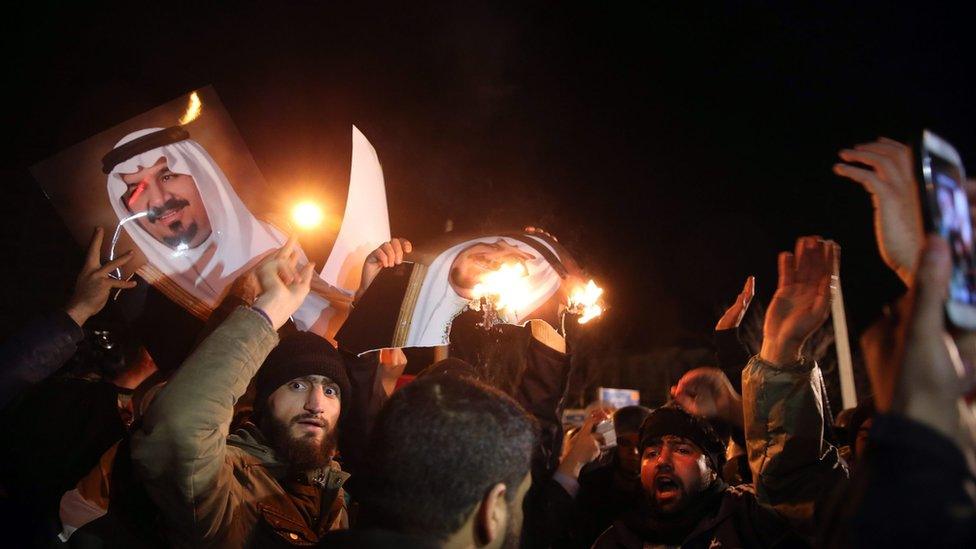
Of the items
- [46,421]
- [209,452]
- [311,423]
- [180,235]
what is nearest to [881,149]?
[209,452]

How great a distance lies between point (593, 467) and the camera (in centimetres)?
430

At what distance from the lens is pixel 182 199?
12.8 ft

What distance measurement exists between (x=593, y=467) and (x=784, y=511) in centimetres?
175

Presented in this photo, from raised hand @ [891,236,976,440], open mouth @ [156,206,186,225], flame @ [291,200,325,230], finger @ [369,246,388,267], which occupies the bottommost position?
raised hand @ [891,236,976,440]

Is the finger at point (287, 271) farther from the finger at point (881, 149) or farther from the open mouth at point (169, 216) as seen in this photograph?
the finger at point (881, 149)

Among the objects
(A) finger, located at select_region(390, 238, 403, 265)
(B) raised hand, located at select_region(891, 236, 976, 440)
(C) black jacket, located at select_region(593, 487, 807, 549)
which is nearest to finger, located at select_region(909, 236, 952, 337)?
(B) raised hand, located at select_region(891, 236, 976, 440)

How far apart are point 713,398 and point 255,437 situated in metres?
3.04

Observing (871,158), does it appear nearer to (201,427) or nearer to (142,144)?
(201,427)

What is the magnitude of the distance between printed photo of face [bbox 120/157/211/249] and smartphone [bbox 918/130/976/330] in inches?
153

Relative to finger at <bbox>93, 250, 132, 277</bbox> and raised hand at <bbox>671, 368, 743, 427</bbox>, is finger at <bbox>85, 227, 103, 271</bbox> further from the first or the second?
raised hand at <bbox>671, 368, 743, 427</bbox>

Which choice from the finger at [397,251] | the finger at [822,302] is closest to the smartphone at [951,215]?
the finger at [822,302]

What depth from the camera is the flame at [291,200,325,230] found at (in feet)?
13.8

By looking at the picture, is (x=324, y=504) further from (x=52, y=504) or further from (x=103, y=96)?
(x=103, y=96)

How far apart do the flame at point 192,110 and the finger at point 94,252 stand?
0.88 meters
